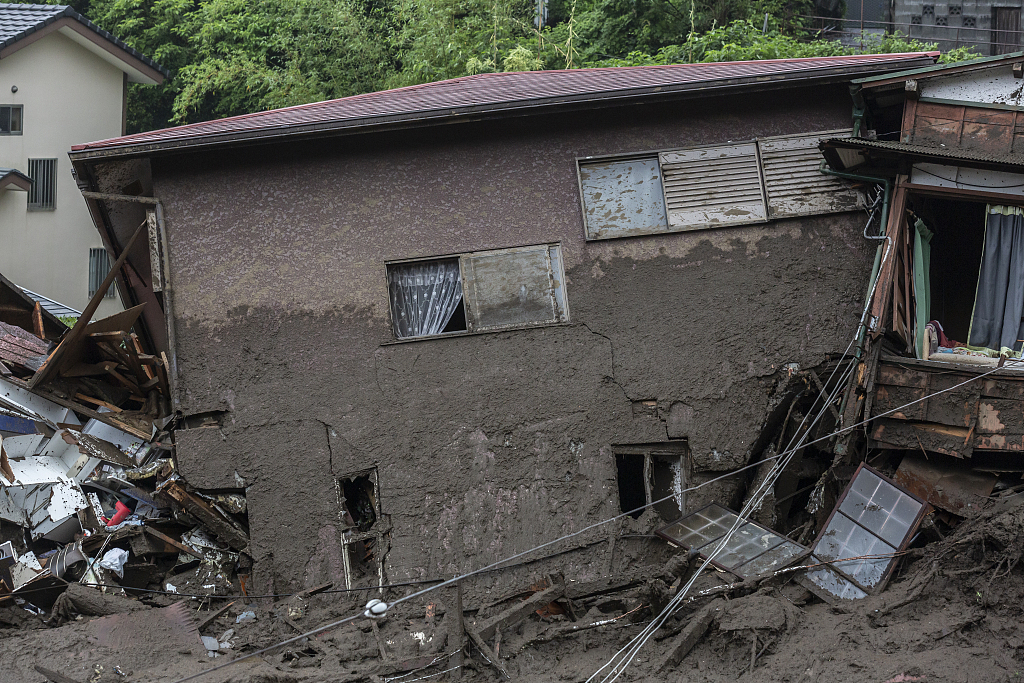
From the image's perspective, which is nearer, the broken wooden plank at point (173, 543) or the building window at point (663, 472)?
Result: the building window at point (663, 472)

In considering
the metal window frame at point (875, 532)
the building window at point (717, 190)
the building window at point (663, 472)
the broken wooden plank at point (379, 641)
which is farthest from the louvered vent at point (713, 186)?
the broken wooden plank at point (379, 641)

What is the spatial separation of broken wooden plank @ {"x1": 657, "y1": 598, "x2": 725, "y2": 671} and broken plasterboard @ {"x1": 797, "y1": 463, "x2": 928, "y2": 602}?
3.88 ft

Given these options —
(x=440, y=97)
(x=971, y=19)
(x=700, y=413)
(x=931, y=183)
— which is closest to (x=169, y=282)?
(x=440, y=97)

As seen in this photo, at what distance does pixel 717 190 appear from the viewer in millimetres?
9492

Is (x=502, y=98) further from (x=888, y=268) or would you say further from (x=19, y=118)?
(x=19, y=118)

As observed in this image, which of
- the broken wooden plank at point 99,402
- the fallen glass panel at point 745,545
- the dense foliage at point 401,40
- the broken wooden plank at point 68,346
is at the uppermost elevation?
the dense foliage at point 401,40

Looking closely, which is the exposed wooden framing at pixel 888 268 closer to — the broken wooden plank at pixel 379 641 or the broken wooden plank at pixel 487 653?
the broken wooden plank at pixel 487 653

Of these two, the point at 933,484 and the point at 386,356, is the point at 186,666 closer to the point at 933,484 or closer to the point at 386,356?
the point at 386,356

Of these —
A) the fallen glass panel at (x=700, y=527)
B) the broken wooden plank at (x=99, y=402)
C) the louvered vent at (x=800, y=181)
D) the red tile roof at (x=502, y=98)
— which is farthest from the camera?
the broken wooden plank at (x=99, y=402)

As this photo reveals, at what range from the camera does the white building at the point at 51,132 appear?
19.0 metres

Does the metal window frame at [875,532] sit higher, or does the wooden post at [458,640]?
the metal window frame at [875,532]

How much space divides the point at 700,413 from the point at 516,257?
8.46 feet

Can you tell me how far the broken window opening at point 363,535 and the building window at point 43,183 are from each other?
1377cm

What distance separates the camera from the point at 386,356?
9.47m
